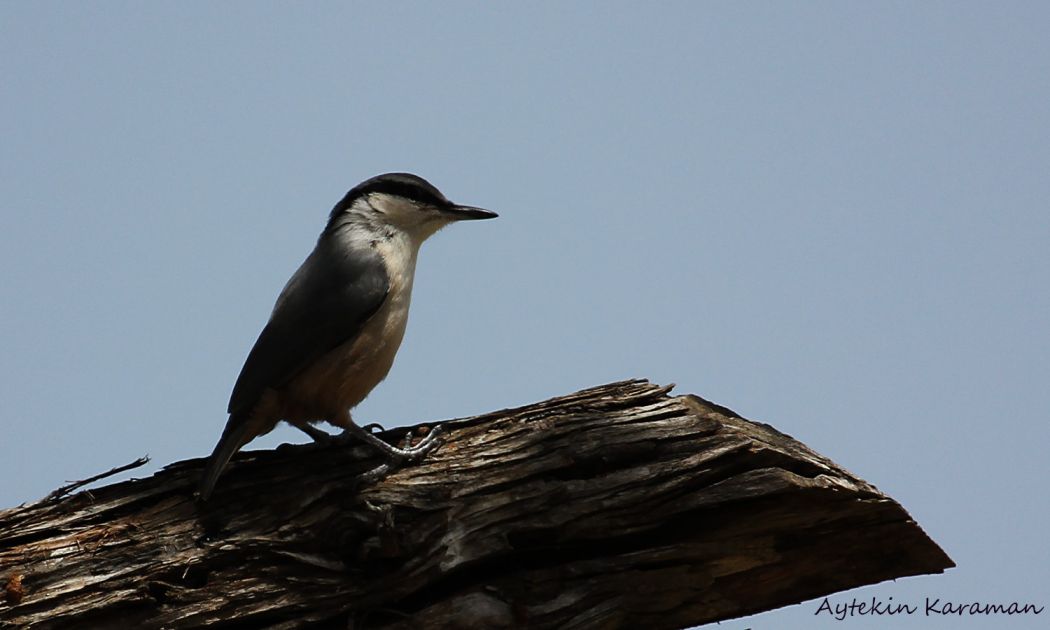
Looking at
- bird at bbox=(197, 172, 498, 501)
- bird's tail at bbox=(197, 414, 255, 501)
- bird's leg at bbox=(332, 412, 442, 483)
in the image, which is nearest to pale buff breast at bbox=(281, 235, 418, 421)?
bird at bbox=(197, 172, 498, 501)

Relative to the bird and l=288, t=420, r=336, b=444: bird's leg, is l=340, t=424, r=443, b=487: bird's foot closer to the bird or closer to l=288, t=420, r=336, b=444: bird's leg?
the bird

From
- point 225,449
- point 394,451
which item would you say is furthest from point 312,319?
point 394,451

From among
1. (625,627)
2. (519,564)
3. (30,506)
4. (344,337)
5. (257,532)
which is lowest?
(625,627)

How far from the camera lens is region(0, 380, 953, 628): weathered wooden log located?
13.1 ft

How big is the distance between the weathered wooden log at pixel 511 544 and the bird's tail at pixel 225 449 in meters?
0.11

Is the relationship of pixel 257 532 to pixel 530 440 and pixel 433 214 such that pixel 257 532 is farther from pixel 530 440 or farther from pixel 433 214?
pixel 433 214

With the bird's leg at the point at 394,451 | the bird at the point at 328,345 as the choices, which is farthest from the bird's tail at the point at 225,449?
the bird's leg at the point at 394,451

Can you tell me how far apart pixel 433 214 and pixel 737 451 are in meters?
2.54

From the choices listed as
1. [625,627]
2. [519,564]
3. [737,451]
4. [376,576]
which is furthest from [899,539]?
[376,576]

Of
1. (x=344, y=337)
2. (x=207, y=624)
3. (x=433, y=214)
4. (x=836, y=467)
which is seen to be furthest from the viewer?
(x=433, y=214)

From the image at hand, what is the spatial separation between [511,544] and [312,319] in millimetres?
1641

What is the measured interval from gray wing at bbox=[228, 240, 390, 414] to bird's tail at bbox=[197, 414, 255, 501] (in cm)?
9

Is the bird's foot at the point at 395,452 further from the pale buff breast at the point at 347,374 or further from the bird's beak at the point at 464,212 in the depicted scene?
the bird's beak at the point at 464,212

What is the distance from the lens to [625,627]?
4039 millimetres
